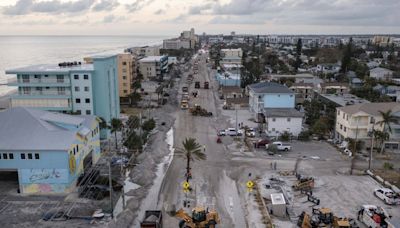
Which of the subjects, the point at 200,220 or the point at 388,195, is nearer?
the point at 200,220

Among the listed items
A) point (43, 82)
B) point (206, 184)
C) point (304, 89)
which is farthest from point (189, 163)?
point (304, 89)

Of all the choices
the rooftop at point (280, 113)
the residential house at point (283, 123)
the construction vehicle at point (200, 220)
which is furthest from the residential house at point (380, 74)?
the construction vehicle at point (200, 220)

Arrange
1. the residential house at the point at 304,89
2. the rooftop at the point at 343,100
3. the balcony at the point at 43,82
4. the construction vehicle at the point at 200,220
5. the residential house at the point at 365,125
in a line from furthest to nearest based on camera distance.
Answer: the residential house at the point at 304,89 → the rooftop at the point at 343,100 → the balcony at the point at 43,82 → the residential house at the point at 365,125 → the construction vehicle at the point at 200,220

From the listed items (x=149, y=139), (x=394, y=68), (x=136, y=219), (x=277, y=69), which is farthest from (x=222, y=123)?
(x=394, y=68)

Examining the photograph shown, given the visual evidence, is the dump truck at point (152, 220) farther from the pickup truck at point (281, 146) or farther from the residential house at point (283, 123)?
the residential house at point (283, 123)

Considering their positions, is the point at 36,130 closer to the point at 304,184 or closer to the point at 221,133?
the point at 304,184

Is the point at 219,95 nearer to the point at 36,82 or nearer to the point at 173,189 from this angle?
the point at 36,82

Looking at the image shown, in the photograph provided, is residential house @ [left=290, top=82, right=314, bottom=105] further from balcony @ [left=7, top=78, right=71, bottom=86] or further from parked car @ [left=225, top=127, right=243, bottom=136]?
balcony @ [left=7, top=78, right=71, bottom=86]
